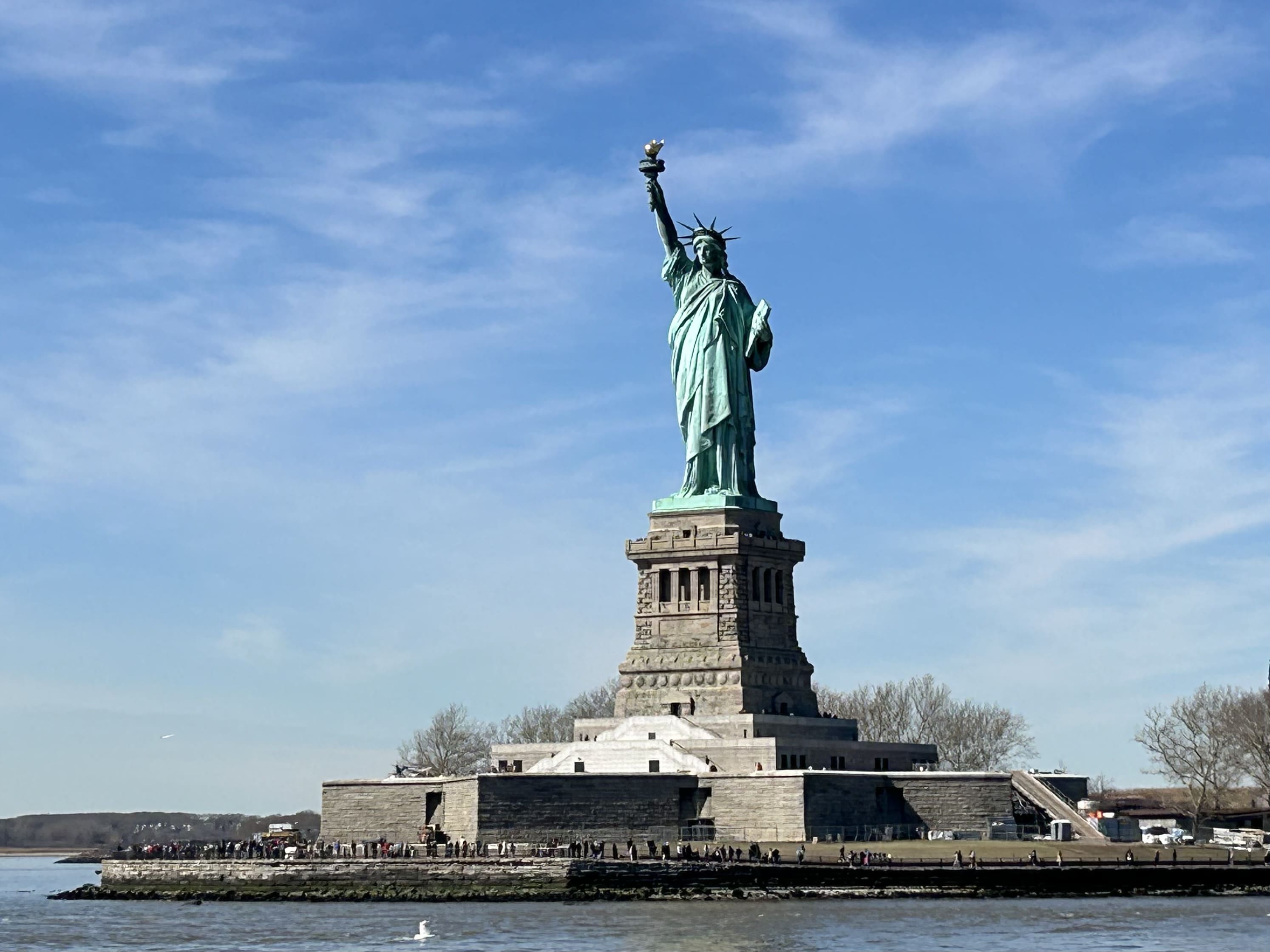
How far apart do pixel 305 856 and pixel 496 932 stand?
633 inches

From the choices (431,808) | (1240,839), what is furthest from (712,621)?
(1240,839)

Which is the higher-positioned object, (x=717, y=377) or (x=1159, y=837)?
(x=717, y=377)

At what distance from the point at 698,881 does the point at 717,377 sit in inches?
903

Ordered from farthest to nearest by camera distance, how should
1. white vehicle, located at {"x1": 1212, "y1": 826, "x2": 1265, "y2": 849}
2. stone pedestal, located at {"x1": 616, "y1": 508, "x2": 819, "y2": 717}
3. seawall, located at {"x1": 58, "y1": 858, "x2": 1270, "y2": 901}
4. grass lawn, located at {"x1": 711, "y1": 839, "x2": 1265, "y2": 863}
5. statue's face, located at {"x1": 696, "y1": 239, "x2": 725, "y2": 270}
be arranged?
statue's face, located at {"x1": 696, "y1": 239, "x2": 725, "y2": 270} < stone pedestal, located at {"x1": 616, "y1": 508, "x2": 819, "y2": 717} < white vehicle, located at {"x1": 1212, "y1": 826, "x2": 1265, "y2": 849} < grass lawn, located at {"x1": 711, "y1": 839, "x2": 1265, "y2": 863} < seawall, located at {"x1": 58, "y1": 858, "x2": 1270, "y2": 901}

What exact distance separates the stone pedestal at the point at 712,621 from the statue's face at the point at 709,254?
8591mm

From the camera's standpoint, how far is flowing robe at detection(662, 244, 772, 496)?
86.1 m

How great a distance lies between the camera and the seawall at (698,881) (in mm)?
68500

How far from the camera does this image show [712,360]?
283 feet

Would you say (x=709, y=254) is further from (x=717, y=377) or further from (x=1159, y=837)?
(x=1159, y=837)

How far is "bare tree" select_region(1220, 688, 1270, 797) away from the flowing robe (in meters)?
24.4

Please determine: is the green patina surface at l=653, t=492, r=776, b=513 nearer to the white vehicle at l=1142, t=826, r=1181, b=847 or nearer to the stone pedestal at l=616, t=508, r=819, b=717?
the stone pedestal at l=616, t=508, r=819, b=717

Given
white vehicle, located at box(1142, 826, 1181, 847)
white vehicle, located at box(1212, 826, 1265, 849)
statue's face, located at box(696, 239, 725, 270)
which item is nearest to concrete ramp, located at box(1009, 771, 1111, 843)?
white vehicle, located at box(1142, 826, 1181, 847)

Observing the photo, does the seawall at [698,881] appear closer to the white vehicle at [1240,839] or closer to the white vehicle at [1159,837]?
the white vehicle at [1159,837]

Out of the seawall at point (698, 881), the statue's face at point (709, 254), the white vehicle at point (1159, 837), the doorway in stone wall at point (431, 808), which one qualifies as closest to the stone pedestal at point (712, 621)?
the doorway in stone wall at point (431, 808)
